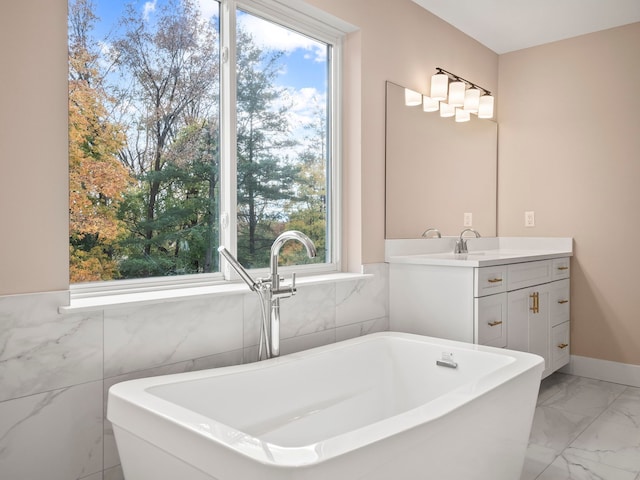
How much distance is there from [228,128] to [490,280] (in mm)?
1507

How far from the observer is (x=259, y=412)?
6.07ft

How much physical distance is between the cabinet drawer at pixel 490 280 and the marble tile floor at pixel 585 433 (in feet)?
2.52

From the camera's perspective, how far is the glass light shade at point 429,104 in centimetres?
317

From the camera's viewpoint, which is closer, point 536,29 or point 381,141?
point 381,141

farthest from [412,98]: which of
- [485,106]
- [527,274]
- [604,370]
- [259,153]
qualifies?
[604,370]

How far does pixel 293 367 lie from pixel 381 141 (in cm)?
144

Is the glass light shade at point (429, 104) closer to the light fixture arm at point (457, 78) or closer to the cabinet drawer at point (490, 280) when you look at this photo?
the light fixture arm at point (457, 78)

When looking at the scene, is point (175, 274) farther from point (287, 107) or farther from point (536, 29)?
point (536, 29)

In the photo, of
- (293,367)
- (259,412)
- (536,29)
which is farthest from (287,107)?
(536,29)

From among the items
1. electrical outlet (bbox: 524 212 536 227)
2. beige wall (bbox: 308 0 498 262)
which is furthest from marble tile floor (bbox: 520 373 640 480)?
beige wall (bbox: 308 0 498 262)

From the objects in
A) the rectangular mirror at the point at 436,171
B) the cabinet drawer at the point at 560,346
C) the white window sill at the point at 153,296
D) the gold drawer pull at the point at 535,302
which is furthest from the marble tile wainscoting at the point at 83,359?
the cabinet drawer at the point at 560,346

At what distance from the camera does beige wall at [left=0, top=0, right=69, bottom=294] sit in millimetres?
1492

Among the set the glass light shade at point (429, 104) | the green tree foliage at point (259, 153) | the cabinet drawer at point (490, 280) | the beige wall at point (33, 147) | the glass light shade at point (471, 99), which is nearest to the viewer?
the beige wall at point (33, 147)

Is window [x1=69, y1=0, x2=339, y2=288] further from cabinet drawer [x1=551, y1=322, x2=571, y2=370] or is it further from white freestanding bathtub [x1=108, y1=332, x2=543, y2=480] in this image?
cabinet drawer [x1=551, y1=322, x2=571, y2=370]
